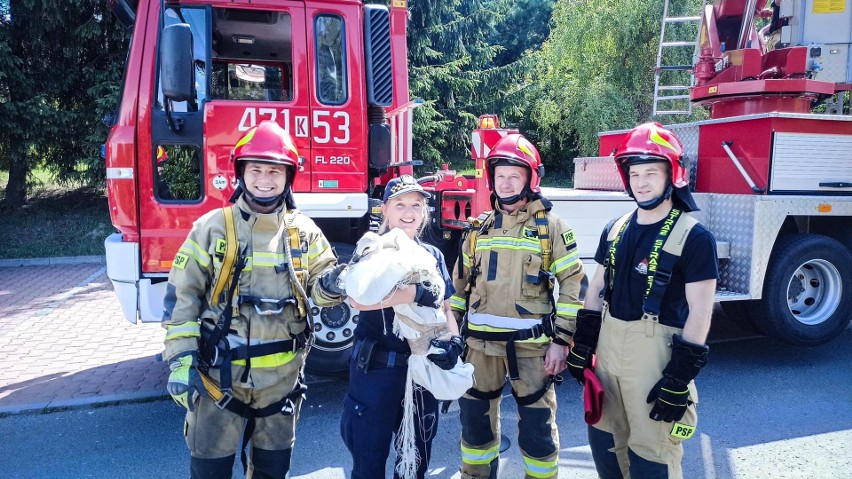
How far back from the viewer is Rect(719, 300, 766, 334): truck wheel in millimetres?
5215

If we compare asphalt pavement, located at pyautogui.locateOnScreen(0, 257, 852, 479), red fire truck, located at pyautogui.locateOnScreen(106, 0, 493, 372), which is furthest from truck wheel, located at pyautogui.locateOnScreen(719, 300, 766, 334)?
red fire truck, located at pyautogui.locateOnScreen(106, 0, 493, 372)

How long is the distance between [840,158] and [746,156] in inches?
33.6

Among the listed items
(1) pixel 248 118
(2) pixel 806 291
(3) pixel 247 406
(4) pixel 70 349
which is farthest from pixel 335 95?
(2) pixel 806 291

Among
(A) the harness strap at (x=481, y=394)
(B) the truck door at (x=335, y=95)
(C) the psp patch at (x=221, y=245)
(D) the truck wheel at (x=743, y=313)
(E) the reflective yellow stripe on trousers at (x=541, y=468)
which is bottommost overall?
(E) the reflective yellow stripe on trousers at (x=541, y=468)

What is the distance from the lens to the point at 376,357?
2.52 meters

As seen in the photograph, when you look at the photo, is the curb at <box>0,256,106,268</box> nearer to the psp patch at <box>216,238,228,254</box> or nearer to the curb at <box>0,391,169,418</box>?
the curb at <box>0,391,169,418</box>

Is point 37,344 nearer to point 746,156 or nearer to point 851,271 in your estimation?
point 746,156

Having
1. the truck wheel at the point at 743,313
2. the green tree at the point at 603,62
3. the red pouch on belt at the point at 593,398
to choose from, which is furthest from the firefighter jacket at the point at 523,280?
the green tree at the point at 603,62

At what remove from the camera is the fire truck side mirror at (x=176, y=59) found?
11.0 ft

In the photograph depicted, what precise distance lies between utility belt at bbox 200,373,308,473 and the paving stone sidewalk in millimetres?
2389

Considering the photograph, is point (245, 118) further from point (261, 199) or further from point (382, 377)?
point (382, 377)

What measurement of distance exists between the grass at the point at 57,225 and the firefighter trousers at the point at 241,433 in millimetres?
9691

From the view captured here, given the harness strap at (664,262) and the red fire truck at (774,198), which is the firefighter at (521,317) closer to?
the harness strap at (664,262)

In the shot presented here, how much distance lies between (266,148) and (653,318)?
66.5 inches
